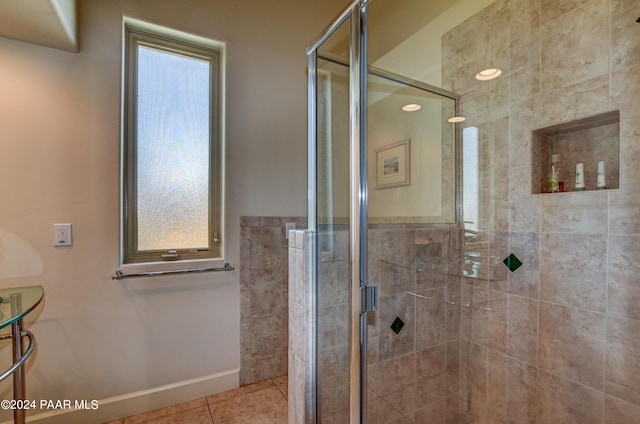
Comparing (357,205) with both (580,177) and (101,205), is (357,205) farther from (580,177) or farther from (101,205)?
(101,205)

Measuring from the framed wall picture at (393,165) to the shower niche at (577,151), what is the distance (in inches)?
25.3

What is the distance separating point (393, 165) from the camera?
1700mm

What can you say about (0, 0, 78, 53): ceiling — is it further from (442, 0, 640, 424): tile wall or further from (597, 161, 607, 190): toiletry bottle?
(597, 161, 607, 190): toiletry bottle

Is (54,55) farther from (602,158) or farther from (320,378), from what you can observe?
(602,158)

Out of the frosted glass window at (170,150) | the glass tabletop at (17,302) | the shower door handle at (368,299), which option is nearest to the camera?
the glass tabletop at (17,302)

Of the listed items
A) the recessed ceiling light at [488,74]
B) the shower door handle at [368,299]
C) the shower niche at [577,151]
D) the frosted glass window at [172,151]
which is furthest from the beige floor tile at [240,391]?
the recessed ceiling light at [488,74]

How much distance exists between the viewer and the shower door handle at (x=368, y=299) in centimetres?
128

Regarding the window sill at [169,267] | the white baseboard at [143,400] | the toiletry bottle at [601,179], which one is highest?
the toiletry bottle at [601,179]

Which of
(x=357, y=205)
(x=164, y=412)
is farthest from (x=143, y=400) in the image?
(x=357, y=205)

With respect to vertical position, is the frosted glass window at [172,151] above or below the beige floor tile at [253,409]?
above

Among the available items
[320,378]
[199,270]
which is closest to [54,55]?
[199,270]

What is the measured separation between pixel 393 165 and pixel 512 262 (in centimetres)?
84

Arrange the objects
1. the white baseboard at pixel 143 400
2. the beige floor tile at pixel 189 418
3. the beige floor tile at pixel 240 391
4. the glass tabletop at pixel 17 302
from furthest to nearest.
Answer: the beige floor tile at pixel 240 391, the beige floor tile at pixel 189 418, the white baseboard at pixel 143 400, the glass tabletop at pixel 17 302

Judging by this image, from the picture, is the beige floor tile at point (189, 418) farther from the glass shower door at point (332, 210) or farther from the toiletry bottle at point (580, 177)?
the toiletry bottle at point (580, 177)
